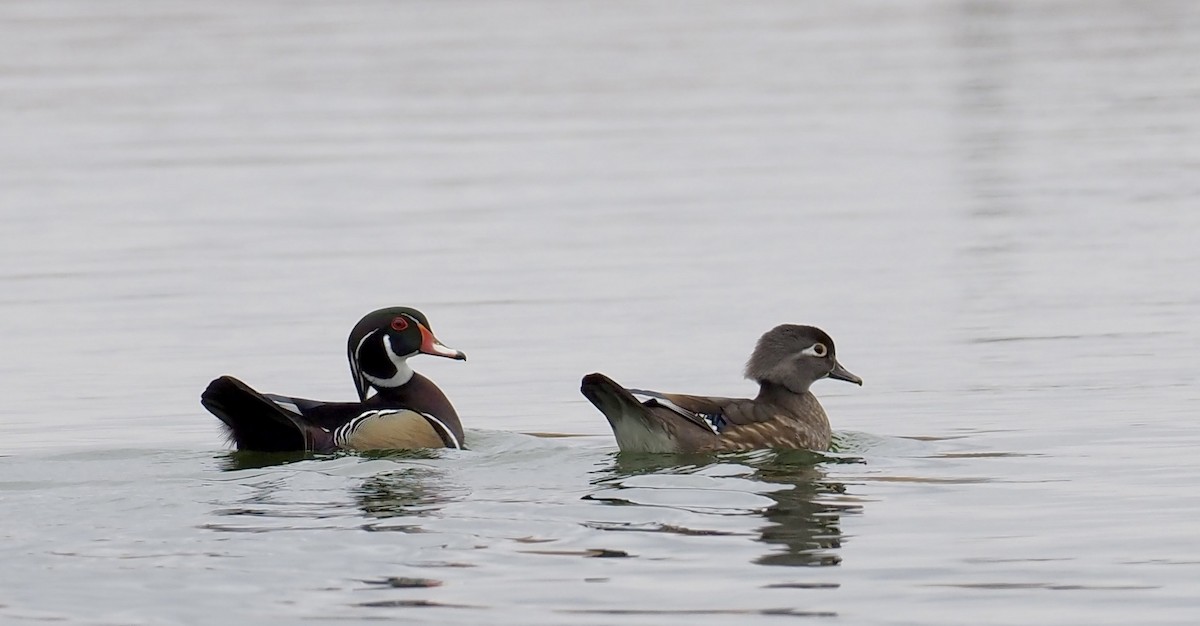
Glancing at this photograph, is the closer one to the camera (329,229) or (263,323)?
(263,323)

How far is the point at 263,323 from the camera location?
1828 centimetres

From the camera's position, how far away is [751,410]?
13.3 m

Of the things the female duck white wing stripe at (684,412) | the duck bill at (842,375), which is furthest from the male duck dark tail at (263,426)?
the duck bill at (842,375)

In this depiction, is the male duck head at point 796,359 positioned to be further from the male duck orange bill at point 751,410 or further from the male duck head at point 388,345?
the male duck head at point 388,345

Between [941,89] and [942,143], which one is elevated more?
[941,89]

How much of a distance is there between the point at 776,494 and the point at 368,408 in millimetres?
2859

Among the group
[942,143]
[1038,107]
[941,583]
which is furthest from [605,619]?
[1038,107]

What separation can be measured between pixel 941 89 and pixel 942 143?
7.16 metres

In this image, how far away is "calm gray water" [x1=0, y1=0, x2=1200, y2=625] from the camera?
388 inches

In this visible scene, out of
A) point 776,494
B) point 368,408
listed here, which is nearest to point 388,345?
point 368,408

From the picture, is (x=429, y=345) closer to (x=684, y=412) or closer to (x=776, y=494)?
(x=684, y=412)

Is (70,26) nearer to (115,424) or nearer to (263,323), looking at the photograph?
(263,323)

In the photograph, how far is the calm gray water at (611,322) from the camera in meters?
9.85

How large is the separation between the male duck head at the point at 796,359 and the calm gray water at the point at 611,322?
56 cm
